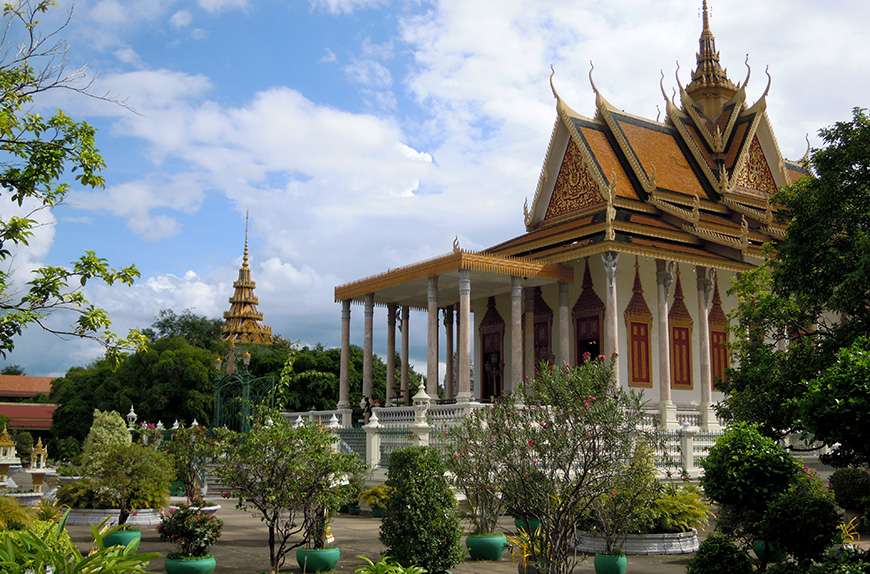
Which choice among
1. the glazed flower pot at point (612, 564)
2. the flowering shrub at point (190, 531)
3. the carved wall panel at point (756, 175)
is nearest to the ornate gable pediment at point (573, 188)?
the carved wall panel at point (756, 175)

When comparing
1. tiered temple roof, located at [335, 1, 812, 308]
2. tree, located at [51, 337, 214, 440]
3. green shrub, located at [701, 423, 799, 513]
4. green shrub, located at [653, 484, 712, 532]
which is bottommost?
green shrub, located at [653, 484, 712, 532]

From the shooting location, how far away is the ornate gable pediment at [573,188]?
2500 cm

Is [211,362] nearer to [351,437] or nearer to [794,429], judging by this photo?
[351,437]

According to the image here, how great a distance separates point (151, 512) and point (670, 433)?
1081 centimetres

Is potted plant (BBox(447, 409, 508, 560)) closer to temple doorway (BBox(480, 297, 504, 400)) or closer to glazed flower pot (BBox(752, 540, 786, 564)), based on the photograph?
glazed flower pot (BBox(752, 540, 786, 564))

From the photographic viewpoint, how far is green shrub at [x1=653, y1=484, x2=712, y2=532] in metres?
11.5

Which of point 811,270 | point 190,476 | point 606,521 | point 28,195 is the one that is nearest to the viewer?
point 28,195

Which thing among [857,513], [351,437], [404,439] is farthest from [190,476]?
[857,513]

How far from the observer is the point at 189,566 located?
923 centimetres

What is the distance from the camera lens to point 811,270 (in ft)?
36.3

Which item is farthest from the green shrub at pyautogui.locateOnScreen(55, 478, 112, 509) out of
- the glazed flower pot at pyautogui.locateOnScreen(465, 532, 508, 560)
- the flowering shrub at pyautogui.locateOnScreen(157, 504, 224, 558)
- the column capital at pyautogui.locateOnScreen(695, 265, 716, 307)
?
the column capital at pyautogui.locateOnScreen(695, 265, 716, 307)

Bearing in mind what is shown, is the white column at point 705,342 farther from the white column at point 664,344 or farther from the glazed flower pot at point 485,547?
the glazed flower pot at point 485,547

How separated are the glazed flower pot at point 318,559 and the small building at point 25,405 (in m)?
40.0

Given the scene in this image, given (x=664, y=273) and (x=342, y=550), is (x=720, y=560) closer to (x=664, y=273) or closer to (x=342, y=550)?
(x=342, y=550)
